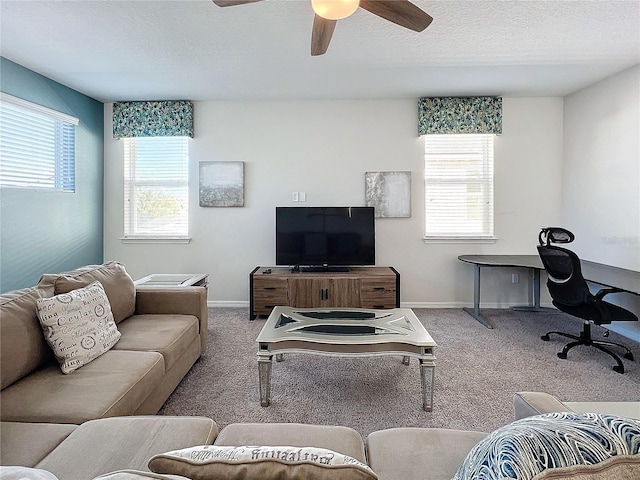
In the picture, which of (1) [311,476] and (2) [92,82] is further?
(2) [92,82]

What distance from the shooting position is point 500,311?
14.5 ft

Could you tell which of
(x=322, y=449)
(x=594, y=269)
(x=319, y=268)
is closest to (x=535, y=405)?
(x=322, y=449)

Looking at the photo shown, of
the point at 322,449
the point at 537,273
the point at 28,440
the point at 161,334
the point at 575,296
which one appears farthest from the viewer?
the point at 537,273

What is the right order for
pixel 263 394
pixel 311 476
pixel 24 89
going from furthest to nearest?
1. pixel 24 89
2. pixel 263 394
3. pixel 311 476

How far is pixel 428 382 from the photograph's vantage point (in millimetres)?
2166

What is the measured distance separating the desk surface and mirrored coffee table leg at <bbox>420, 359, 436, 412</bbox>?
165cm

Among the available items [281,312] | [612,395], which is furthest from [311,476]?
[612,395]

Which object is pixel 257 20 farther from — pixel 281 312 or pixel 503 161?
pixel 503 161

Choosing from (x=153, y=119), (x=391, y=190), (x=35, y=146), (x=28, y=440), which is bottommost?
(x=28, y=440)

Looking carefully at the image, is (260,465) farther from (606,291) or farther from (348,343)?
(606,291)

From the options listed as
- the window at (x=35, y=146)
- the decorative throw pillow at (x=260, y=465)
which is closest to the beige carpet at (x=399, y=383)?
the decorative throw pillow at (x=260, y=465)

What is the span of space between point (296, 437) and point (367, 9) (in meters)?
2.05

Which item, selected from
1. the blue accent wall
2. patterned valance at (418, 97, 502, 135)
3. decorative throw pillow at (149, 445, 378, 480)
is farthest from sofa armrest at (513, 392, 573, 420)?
the blue accent wall

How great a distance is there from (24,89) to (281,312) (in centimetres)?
334
